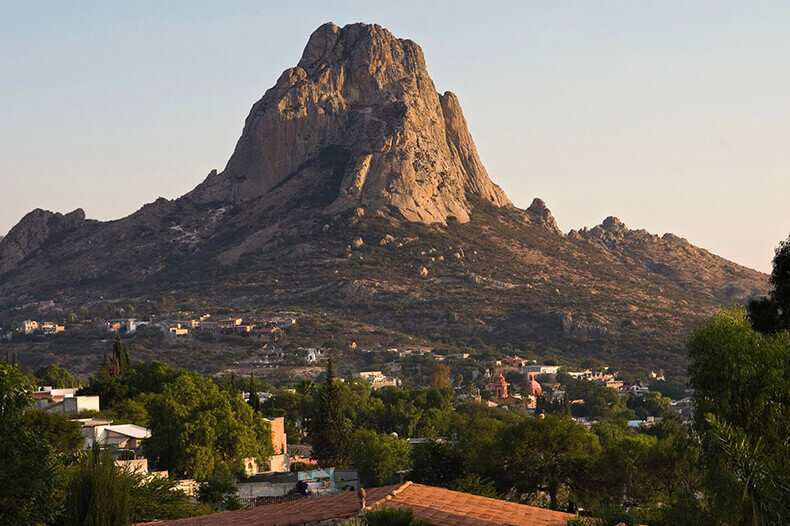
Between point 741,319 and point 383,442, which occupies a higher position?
point 741,319

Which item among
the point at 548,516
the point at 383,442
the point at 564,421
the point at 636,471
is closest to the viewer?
the point at 548,516

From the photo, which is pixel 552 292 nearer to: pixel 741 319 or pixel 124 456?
pixel 124 456

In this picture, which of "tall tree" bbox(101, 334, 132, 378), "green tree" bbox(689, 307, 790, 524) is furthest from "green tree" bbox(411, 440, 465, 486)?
"tall tree" bbox(101, 334, 132, 378)

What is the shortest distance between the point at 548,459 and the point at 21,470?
32.2 meters

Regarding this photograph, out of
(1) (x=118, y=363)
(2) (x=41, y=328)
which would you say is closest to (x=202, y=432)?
(1) (x=118, y=363)

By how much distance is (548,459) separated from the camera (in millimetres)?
54656

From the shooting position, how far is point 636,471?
54.2 meters

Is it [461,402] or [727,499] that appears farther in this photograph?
[461,402]

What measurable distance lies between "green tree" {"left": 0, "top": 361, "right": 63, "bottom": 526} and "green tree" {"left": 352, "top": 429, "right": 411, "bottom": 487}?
3474 centimetres

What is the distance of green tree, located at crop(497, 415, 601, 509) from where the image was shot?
178 feet

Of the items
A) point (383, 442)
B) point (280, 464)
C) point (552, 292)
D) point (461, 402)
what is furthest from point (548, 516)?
point (552, 292)

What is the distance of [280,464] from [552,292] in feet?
431

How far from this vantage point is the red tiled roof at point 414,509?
89.2 feet

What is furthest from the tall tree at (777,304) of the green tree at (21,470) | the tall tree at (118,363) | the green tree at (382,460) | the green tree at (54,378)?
the green tree at (54,378)
